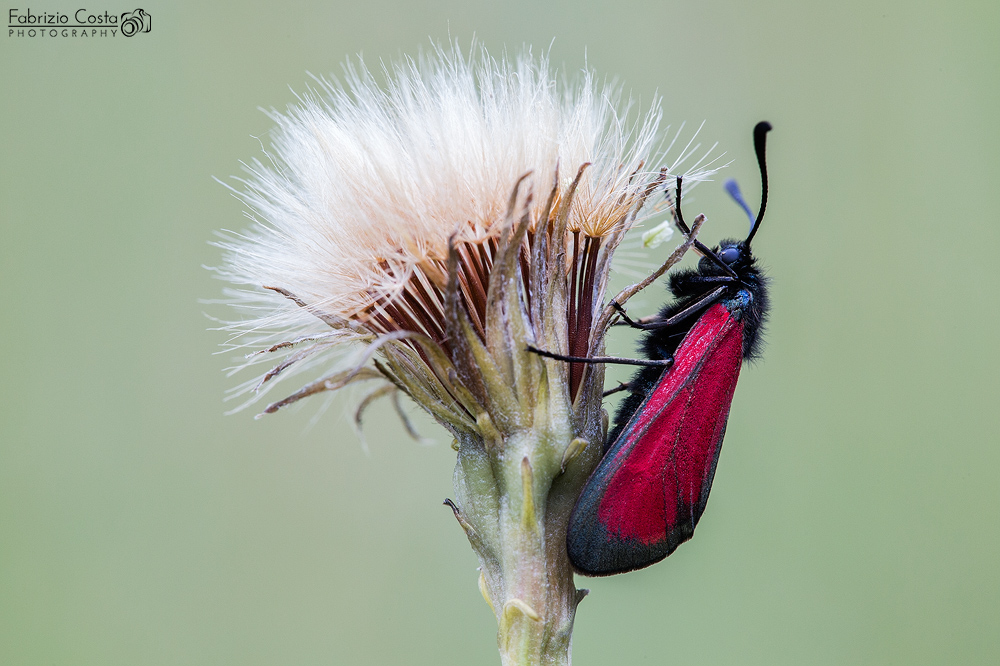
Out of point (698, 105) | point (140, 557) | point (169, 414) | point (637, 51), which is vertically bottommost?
point (140, 557)

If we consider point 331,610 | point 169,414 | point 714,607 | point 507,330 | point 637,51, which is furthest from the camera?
point 637,51

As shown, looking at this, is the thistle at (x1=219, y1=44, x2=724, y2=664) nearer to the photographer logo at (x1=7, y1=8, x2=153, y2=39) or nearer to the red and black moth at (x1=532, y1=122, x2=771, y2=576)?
the red and black moth at (x1=532, y1=122, x2=771, y2=576)

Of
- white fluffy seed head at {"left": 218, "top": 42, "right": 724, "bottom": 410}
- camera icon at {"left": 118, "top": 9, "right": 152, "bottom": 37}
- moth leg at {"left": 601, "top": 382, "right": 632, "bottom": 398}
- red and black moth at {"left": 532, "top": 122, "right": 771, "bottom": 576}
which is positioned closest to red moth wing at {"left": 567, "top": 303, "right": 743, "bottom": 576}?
red and black moth at {"left": 532, "top": 122, "right": 771, "bottom": 576}

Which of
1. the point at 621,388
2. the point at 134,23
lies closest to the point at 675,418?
the point at 621,388

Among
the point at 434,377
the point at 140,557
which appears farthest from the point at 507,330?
the point at 140,557

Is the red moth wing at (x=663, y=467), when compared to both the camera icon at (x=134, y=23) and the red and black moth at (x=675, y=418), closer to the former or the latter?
the red and black moth at (x=675, y=418)

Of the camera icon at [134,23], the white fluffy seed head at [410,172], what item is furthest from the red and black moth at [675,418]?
the camera icon at [134,23]

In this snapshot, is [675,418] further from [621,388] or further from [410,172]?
[410,172]

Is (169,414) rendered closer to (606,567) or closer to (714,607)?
(714,607)
